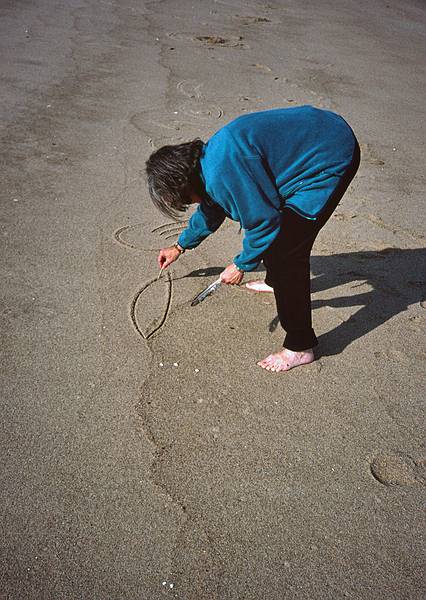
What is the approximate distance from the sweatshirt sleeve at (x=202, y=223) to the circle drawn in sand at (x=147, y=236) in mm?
954

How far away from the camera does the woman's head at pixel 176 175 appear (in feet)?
7.42

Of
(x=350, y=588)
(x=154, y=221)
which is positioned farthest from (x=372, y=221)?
(x=350, y=588)

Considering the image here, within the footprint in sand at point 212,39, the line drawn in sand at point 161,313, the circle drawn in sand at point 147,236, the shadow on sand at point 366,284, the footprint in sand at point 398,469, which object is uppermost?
the footprint in sand at point 398,469

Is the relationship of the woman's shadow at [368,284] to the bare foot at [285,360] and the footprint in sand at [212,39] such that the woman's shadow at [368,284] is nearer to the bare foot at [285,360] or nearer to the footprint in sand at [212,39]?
the bare foot at [285,360]

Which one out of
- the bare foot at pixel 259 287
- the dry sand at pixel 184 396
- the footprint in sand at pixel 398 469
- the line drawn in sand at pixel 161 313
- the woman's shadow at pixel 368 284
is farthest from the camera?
the bare foot at pixel 259 287

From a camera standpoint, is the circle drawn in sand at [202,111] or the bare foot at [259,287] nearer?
the bare foot at [259,287]

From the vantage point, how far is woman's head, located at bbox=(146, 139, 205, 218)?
226 centimetres

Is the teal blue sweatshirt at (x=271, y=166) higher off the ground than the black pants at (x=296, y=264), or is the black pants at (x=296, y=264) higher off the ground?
the teal blue sweatshirt at (x=271, y=166)

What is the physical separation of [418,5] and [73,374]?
46.1 feet

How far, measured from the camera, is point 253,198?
7.17 feet

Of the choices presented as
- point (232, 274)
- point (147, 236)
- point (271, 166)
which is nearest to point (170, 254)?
point (232, 274)

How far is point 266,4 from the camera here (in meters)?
11.3

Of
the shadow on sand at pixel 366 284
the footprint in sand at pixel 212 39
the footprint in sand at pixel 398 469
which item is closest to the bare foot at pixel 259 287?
the shadow on sand at pixel 366 284

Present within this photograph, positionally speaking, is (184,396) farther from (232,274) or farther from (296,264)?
(296,264)
